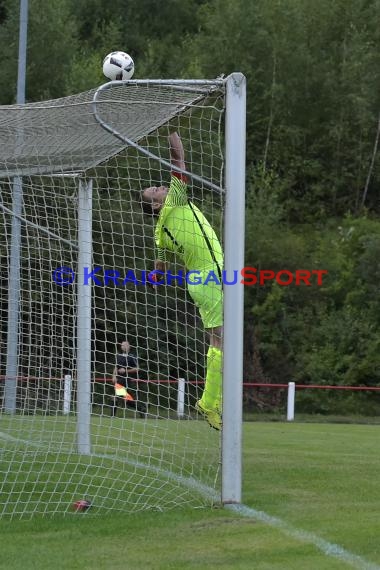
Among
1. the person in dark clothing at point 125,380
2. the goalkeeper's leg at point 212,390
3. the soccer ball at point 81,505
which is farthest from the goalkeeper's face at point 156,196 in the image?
the soccer ball at point 81,505

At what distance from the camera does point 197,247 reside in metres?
8.21

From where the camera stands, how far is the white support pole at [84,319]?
31.8 ft

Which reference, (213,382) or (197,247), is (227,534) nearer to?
(213,382)

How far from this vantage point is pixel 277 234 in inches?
1276

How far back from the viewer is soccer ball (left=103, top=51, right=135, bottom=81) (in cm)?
824

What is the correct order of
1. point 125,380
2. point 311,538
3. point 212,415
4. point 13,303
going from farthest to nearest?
1. point 125,380
2. point 13,303
3. point 212,415
4. point 311,538

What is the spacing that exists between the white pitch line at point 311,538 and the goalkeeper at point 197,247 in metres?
1.34

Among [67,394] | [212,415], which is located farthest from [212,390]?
[67,394]

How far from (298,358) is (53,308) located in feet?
61.4

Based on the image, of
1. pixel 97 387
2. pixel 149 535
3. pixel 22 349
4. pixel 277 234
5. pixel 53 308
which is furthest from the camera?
pixel 277 234

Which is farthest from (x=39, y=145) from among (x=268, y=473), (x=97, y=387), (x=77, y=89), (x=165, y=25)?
(x=165, y=25)

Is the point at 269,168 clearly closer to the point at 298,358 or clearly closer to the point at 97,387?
the point at 298,358

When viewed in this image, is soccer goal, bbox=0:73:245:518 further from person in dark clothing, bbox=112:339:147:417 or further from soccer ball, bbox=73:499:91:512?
person in dark clothing, bbox=112:339:147:417

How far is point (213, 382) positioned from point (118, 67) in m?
2.54
